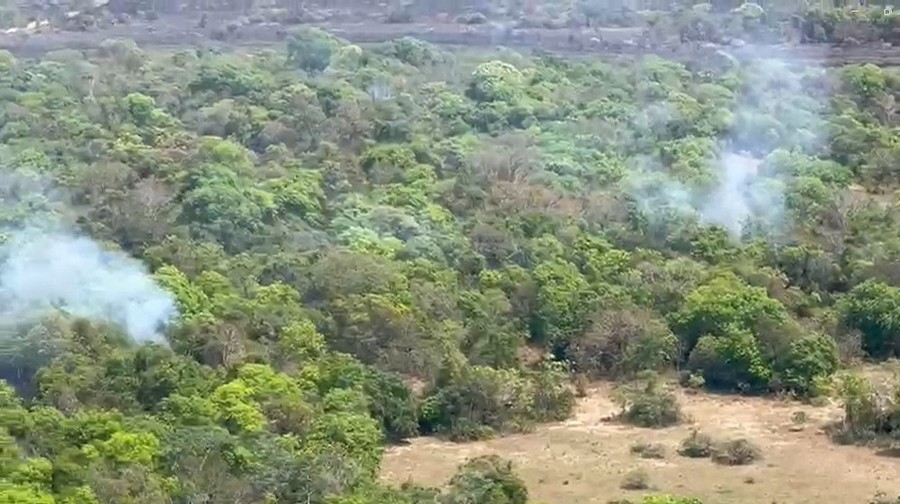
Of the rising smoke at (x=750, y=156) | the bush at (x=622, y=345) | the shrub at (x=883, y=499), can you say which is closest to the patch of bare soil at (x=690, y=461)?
the shrub at (x=883, y=499)

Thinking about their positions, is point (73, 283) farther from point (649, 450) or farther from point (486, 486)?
point (649, 450)

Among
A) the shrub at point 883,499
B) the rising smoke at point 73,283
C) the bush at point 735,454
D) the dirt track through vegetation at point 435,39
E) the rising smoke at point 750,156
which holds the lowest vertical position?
the dirt track through vegetation at point 435,39

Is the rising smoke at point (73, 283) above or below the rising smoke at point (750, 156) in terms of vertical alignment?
above

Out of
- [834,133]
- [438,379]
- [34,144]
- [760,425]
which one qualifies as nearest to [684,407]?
[760,425]

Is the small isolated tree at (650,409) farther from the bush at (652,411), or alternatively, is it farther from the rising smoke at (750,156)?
the rising smoke at (750,156)

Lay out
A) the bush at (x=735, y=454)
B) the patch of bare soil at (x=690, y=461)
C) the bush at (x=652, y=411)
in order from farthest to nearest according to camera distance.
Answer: the bush at (x=652, y=411)
the bush at (x=735, y=454)
the patch of bare soil at (x=690, y=461)

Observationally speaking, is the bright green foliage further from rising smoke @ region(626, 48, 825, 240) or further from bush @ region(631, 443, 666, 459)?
bush @ region(631, 443, 666, 459)

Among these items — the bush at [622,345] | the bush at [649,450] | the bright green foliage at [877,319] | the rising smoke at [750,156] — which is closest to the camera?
the bush at [649,450]

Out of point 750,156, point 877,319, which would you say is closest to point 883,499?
point 877,319
